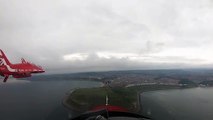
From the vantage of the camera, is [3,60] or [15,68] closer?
[3,60]

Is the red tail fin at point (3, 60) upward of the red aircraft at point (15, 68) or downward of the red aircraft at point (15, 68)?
upward

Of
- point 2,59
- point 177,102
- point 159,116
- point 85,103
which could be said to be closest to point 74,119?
point 2,59

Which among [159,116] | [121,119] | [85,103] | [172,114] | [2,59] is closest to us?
[121,119]

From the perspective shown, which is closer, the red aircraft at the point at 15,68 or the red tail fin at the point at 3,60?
the red tail fin at the point at 3,60

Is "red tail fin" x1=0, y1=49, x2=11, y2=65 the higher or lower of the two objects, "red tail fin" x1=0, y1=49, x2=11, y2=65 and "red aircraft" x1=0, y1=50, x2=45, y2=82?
the higher

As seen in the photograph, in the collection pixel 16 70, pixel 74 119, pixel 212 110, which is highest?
pixel 16 70

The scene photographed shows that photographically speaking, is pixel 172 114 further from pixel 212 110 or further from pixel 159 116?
pixel 212 110

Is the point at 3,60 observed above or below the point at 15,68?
above

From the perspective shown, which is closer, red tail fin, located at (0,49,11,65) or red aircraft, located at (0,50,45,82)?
red tail fin, located at (0,49,11,65)
